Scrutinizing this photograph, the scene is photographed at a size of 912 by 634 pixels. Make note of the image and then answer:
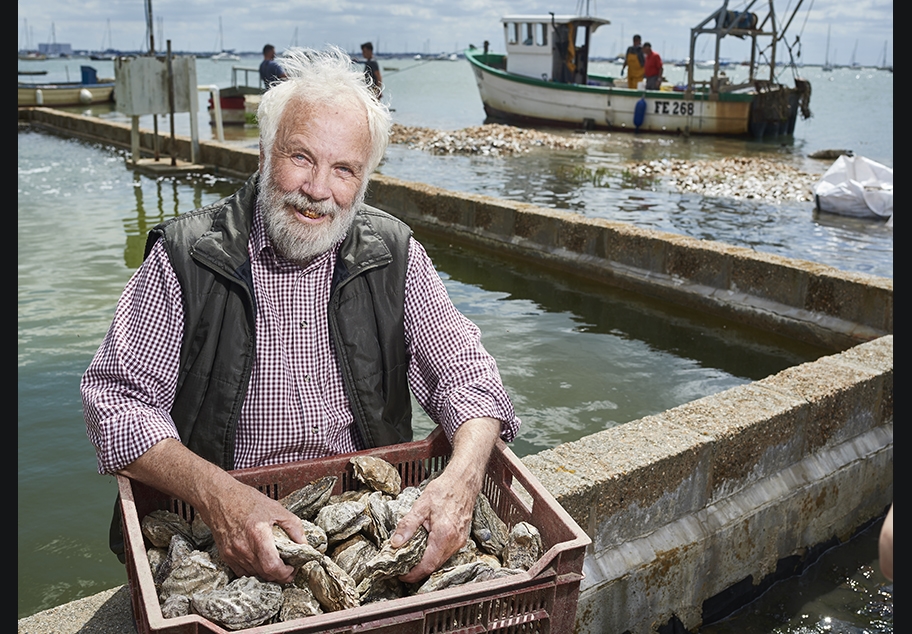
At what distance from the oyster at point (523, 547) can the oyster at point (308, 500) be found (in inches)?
17.3

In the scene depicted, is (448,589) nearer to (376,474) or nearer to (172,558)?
(376,474)

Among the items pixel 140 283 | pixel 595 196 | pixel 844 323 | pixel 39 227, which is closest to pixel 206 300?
pixel 140 283

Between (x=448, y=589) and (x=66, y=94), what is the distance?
121 ft

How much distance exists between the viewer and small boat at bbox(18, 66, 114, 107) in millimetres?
30641

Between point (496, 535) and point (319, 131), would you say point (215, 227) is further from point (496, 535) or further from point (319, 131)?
point (496, 535)

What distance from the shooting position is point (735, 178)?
48.5 feet

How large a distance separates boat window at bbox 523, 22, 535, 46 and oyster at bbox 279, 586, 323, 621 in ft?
88.8

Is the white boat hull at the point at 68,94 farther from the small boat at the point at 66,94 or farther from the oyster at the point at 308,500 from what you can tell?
the oyster at the point at 308,500

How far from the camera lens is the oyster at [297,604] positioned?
1.59 metres

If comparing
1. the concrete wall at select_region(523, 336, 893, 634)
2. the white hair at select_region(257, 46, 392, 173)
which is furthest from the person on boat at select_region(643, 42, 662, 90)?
the white hair at select_region(257, 46, 392, 173)

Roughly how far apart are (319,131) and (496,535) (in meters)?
1.13

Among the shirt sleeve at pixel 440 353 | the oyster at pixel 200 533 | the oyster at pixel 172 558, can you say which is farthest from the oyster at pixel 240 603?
the shirt sleeve at pixel 440 353

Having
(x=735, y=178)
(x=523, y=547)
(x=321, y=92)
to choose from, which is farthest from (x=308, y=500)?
(x=735, y=178)

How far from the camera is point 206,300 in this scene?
6.85 ft
